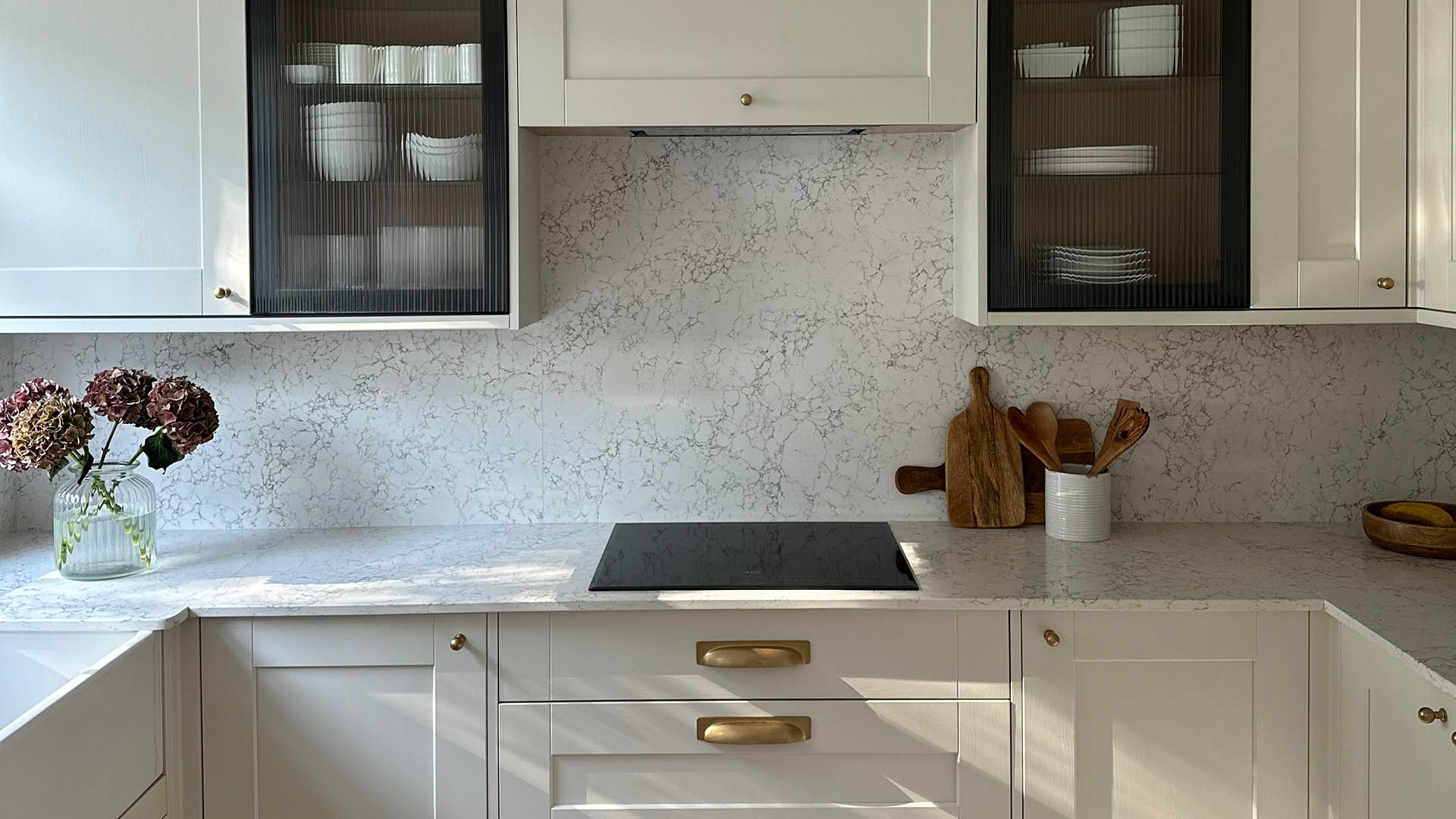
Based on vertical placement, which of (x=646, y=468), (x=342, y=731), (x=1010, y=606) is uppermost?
(x=646, y=468)

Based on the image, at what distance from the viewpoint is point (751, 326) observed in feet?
8.58

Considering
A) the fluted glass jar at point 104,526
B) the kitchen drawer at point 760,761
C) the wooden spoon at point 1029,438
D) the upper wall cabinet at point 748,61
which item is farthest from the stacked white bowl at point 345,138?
the wooden spoon at point 1029,438

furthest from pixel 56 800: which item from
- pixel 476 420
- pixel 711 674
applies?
pixel 476 420

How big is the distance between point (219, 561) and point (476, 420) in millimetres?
588

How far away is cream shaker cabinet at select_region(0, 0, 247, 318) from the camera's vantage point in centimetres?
222

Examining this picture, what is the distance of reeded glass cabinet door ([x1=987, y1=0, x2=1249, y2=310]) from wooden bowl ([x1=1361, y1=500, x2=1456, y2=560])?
0.55m

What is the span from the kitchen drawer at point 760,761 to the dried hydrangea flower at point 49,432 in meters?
0.93

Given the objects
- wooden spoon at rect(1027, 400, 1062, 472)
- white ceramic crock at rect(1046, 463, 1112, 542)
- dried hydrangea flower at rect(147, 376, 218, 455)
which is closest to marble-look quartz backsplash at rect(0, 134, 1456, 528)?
wooden spoon at rect(1027, 400, 1062, 472)

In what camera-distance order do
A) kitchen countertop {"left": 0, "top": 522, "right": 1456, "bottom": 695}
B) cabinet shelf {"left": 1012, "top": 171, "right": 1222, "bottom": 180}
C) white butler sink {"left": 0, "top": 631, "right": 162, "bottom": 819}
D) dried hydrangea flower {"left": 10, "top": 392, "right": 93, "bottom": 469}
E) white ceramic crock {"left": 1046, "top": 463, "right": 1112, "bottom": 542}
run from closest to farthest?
white butler sink {"left": 0, "top": 631, "right": 162, "bottom": 819}, kitchen countertop {"left": 0, "top": 522, "right": 1456, "bottom": 695}, dried hydrangea flower {"left": 10, "top": 392, "right": 93, "bottom": 469}, cabinet shelf {"left": 1012, "top": 171, "right": 1222, "bottom": 180}, white ceramic crock {"left": 1046, "top": 463, "right": 1112, "bottom": 542}

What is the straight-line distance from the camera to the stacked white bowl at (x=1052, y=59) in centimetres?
224

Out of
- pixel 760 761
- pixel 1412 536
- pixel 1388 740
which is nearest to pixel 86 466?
pixel 760 761

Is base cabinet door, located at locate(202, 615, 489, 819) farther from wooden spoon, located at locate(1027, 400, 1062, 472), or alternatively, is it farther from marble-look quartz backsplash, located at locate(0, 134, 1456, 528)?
wooden spoon, located at locate(1027, 400, 1062, 472)

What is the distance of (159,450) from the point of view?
2.29m

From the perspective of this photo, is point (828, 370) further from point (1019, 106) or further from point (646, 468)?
point (1019, 106)
